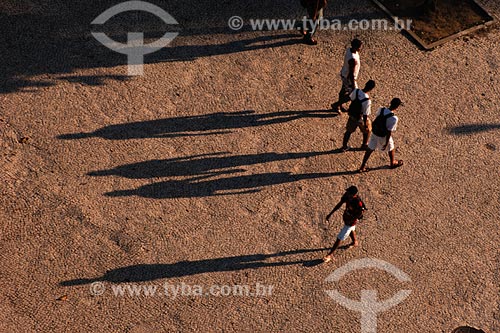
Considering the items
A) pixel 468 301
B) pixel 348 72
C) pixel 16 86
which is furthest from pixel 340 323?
pixel 16 86

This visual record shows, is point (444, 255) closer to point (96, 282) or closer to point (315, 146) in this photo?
point (315, 146)

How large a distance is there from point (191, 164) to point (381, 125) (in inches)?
145

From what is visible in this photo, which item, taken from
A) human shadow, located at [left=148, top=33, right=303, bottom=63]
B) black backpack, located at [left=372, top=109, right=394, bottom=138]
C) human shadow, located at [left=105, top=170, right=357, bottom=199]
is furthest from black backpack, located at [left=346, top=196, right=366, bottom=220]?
human shadow, located at [left=148, top=33, right=303, bottom=63]

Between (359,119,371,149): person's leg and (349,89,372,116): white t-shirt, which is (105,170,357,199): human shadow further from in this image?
(349,89,372,116): white t-shirt

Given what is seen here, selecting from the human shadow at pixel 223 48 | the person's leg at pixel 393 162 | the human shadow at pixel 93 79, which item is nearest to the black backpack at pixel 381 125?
the person's leg at pixel 393 162

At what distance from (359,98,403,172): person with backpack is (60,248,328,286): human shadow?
2.45 metres

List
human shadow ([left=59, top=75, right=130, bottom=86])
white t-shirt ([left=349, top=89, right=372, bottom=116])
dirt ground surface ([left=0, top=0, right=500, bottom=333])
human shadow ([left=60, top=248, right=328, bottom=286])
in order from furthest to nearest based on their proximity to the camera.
A: human shadow ([left=59, top=75, right=130, bottom=86])
white t-shirt ([left=349, top=89, right=372, bottom=116])
human shadow ([left=60, top=248, right=328, bottom=286])
dirt ground surface ([left=0, top=0, right=500, bottom=333])

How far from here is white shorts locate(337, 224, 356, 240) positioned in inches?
407

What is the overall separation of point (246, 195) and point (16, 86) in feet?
17.6

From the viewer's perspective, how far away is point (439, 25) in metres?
14.4

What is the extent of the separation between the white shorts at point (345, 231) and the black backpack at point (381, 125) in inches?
76.6

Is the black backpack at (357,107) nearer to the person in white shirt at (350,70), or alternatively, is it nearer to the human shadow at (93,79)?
the person in white shirt at (350,70)

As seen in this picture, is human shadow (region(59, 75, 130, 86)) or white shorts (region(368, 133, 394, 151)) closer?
white shorts (region(368, 133, 394, 151))

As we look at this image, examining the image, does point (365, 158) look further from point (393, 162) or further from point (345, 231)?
point (345, 231)
